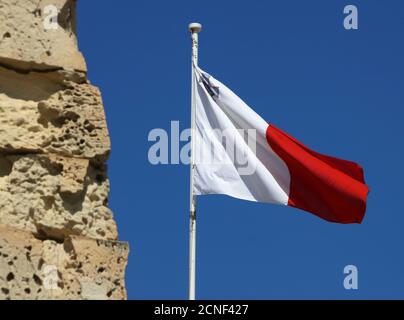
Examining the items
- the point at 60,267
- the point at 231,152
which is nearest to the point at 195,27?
the point at 231,152

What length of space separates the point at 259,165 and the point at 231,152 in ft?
1.31

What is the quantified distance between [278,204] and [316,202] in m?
0.54

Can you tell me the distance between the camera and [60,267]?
9.86 meters

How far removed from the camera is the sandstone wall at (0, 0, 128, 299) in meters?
9.77

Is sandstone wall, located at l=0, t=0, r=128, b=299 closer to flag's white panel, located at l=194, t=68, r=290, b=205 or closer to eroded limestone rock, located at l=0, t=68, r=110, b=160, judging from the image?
eroded limestone rock, located at l=0, t=68, r=110, b=160

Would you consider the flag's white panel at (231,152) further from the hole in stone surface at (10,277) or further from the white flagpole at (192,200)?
the hole in stone surface at (10,277)

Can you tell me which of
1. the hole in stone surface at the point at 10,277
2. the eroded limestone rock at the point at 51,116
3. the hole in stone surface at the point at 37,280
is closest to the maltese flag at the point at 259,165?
the eroded limestone rock at the point at 51,116

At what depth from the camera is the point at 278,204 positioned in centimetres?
1452

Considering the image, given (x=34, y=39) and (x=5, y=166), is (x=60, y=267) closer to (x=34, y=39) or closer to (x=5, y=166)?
(x=5, y=166)

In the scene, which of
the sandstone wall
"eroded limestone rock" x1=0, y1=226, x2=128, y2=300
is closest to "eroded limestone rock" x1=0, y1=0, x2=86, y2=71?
the sandstone wall

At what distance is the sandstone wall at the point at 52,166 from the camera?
9766 mm
